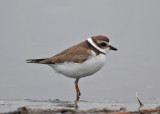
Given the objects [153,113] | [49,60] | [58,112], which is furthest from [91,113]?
[49,60]

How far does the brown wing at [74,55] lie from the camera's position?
7957 millimetres

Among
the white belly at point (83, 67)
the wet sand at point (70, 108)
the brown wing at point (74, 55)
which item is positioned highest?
the brown wing at point (74, 55)

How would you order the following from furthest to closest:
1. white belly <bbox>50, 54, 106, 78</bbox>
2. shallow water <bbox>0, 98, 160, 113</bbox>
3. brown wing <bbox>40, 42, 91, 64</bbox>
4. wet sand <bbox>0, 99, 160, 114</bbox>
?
brown wing <bbox>40, 42, 91, 64</bbox> → white belly <bbox>50, 54, 106, 78</bbox> → shallow water <bbox>0, 98, 160, 113</bbox> → wet sand <bbox>0, 99, 160, 114</bbox>

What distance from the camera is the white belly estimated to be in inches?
309

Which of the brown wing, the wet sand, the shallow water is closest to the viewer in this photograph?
the wet sand

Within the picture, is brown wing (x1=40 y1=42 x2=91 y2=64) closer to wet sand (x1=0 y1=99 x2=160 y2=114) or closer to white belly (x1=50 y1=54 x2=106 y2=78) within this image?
white belly (x1=50 y1=54 x2=106 y2=78)

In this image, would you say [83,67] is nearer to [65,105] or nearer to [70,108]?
[65,105]

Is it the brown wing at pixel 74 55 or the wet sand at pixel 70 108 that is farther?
the brown wing at pixel 74 55

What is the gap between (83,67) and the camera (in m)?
7.82

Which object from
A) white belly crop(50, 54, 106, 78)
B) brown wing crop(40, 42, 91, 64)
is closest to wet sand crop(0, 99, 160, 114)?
white belly crop(50, 54, 106, 78)

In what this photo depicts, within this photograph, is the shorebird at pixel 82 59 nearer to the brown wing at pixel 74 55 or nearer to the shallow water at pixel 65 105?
the brown wing at pixel 74 55

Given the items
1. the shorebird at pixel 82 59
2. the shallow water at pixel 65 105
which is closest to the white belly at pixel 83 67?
the shorebird at pixel 82 59

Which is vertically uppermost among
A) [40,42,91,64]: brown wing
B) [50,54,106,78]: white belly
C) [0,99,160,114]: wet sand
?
[40,42,91,64]: brown wing

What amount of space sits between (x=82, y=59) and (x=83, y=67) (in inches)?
8.6
